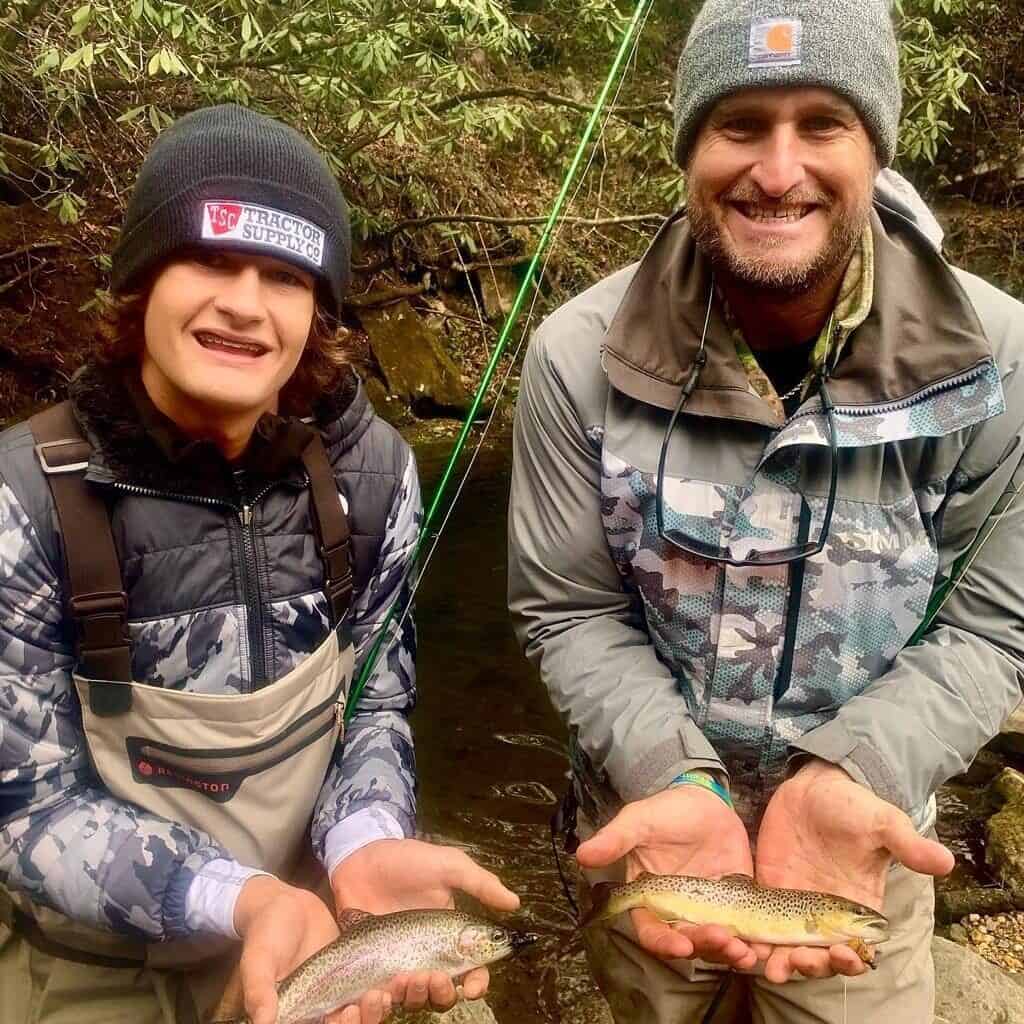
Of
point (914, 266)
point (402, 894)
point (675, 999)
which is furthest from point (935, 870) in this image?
point (914, 266)

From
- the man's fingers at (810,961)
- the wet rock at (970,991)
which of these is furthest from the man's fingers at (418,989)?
the wet rock at (970,991)

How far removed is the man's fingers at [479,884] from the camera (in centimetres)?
191

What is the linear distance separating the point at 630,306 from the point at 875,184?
660 mm

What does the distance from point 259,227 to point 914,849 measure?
1804 mm

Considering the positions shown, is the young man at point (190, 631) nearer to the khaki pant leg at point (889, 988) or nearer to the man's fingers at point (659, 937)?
the man's fingers at point (659, 937)

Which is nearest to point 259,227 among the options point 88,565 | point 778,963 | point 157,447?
point 157,447

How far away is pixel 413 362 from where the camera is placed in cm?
1273

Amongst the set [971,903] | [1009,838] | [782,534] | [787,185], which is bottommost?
[971,903]

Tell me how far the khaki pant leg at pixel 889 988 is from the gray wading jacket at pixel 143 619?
3.36 feet

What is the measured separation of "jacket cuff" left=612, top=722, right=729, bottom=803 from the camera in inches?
84.8

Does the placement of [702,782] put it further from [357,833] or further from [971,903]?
[971,903]

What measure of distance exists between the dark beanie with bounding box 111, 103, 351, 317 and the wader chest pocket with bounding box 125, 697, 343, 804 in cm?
101

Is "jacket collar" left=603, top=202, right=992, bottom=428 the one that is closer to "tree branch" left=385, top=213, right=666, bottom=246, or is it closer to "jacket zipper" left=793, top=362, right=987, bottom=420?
"jacket zipper" left=793, top=362, right=987, bottom=420

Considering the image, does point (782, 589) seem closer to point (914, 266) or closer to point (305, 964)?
point (914, 266)
